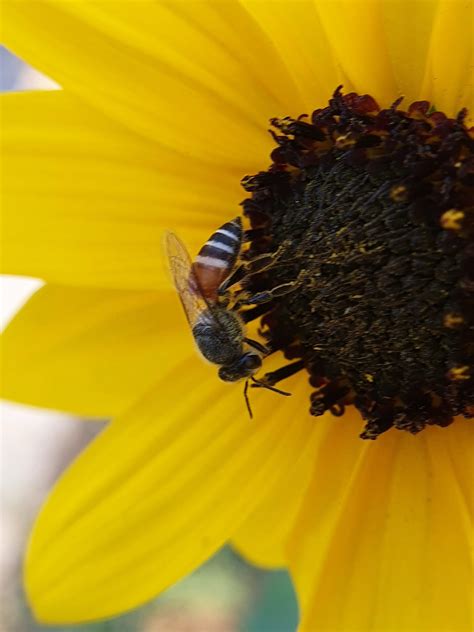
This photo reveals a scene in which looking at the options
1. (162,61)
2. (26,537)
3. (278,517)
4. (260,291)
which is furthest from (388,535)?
(26,537)

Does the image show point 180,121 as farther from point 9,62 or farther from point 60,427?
point 9,62

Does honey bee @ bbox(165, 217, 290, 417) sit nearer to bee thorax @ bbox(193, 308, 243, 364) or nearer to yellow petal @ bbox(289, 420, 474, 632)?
bee thorax @ bbox(193, 308, 243, 364)

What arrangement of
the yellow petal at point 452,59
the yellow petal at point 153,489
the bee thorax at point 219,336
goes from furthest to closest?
the yellow petal at point 153,489 < the bee thorax at point 219,336 < the yellow petal at point 452,59

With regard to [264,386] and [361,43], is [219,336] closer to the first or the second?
[264,386]

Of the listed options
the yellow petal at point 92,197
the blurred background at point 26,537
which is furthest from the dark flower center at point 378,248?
the blurred background at point 26,537

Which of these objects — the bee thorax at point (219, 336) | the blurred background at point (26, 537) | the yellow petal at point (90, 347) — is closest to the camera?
the bee thorax at point (219, 336)

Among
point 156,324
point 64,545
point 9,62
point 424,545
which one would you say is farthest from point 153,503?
point 9,62

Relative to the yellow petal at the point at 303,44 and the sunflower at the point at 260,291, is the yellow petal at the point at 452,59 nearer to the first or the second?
the sunflower at the point at 260,291
